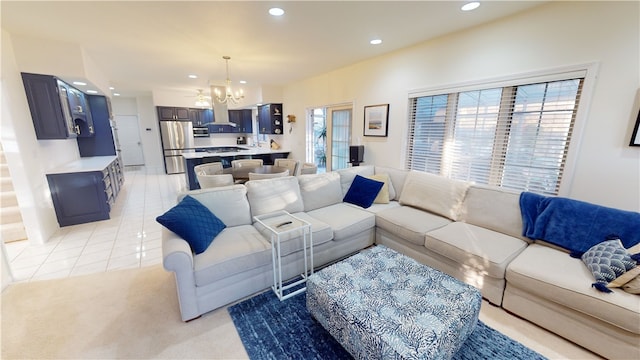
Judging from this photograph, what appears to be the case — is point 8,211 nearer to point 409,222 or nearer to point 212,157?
point 212,157

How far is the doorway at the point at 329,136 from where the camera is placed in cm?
518

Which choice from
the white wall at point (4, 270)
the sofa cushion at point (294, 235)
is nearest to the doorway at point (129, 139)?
the white wall at point (4, 270)

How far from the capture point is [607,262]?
5.55 feet

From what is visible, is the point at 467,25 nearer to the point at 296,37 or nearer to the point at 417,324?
the point at 296,37

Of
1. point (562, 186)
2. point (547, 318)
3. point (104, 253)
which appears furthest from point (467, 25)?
point (104, 253)

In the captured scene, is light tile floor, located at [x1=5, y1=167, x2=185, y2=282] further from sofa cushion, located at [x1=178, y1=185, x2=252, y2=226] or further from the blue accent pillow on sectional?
the blue accent pillow on sectional

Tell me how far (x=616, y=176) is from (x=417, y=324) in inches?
97.3

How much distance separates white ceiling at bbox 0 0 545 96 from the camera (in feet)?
7.99

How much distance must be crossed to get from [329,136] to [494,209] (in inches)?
145

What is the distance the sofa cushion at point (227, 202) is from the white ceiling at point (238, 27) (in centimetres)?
183

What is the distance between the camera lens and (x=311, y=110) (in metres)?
5.99

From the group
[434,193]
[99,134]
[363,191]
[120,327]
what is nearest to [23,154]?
[99,134]

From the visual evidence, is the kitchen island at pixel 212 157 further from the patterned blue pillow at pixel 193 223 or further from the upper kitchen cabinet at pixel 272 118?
the patterned blue pillow at pixel 193 223

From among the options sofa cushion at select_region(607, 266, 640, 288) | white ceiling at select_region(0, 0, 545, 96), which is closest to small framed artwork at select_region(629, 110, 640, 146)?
sofa cushion at select_region(607, 266, 640, 288)
